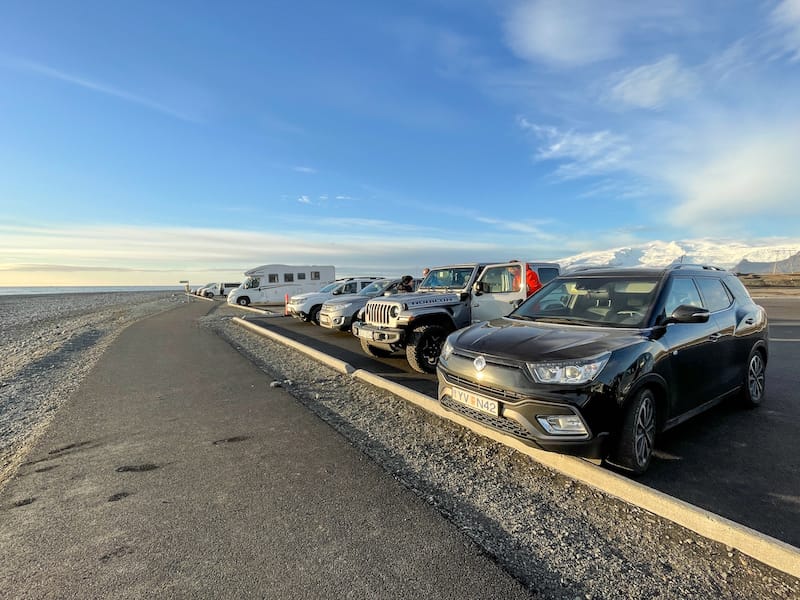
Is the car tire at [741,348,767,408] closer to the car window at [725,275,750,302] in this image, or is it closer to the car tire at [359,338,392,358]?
the car window at [725,275,750,302]

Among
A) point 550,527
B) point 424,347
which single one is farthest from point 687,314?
point 424,347

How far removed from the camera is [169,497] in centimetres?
343

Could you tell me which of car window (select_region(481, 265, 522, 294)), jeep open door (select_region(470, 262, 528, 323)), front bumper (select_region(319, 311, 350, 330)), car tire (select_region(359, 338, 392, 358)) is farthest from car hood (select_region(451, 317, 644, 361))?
front bumper (select_region(319, 311, 350, 330))

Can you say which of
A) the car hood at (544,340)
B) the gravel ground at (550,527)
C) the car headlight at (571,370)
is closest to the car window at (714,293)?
the car hood at (544,340)

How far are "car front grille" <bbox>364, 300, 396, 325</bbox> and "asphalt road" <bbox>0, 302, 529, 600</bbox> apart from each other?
2.98 m

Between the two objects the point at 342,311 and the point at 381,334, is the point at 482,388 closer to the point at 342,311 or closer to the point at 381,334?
the point at 381,334

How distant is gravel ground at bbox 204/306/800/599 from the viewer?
2.39 m

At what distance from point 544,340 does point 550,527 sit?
5.08 ft

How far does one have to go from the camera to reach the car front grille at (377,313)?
805 centimetres

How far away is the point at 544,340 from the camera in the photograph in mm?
3885

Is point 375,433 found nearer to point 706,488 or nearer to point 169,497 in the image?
point 169,497

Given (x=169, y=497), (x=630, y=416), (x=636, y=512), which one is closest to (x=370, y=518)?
(x=169, y=497)

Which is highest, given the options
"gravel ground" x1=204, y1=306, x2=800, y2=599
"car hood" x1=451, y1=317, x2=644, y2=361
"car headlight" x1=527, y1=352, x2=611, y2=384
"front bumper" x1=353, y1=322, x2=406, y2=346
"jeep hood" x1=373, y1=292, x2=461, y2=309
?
"jeep hood" x1=373, y1=292, x2=461, y2=309

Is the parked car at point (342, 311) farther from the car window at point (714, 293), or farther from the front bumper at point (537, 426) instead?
the front bumper at point (537, 426)
